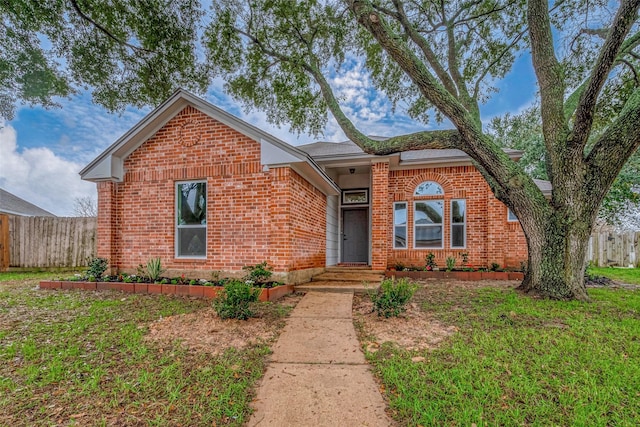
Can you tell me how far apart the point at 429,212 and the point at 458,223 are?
0.97 meters

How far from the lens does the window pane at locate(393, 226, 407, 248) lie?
32.4ft

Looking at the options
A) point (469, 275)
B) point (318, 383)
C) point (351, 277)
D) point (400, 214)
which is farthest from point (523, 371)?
point (400, 214)

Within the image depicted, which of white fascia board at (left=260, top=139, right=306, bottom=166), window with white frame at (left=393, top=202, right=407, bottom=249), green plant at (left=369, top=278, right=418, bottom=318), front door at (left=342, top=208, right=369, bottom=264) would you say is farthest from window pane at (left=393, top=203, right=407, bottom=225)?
green plant at (left=369, top=278, right=418, bottom=318)

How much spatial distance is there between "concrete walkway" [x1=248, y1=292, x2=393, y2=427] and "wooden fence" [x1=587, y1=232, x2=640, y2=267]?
1400 centimetres

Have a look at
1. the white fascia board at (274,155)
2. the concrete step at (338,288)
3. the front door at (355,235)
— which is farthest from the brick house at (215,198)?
the front door at (355,235)

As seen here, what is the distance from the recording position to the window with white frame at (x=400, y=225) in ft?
32.4

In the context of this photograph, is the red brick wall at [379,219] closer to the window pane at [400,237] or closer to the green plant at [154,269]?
the window pane at [400,237]

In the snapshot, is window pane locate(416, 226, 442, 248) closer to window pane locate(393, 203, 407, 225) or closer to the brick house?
window pane locate(393, 203, 407, 225)

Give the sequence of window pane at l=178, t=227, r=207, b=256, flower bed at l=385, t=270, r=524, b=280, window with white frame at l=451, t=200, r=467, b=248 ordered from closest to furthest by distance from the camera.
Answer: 1. window pane at l=178, t=227, r=207, b=256
2. flower bed at l=385, t=270, r=524, b=280
3. window with white frame at l=451, t=200, r=467, b=248

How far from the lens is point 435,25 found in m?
9.19

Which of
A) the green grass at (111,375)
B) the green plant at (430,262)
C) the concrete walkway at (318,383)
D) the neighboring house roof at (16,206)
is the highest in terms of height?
the neighboring house roof at (16,206)

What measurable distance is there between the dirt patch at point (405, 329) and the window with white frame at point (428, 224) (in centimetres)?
502

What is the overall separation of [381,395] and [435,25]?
10.5m

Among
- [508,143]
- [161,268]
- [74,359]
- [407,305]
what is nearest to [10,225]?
[161,268]
